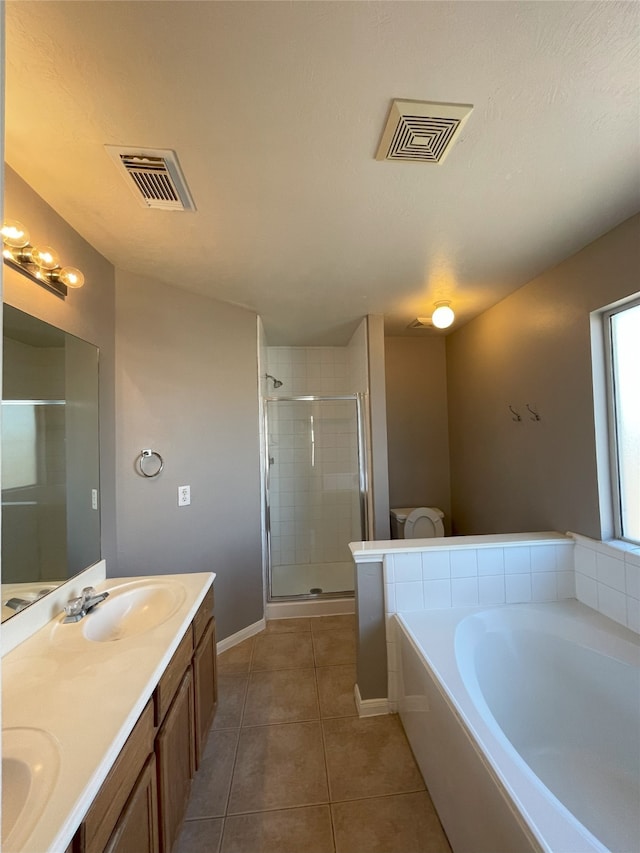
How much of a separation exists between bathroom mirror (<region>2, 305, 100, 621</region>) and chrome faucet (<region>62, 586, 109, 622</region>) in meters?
0.12

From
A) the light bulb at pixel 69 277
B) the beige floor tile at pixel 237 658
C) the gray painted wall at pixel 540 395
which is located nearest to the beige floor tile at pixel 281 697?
the beige floor tile at pixel 237 658

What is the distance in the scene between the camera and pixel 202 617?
5.45 feet

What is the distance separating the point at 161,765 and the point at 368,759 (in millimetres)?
985

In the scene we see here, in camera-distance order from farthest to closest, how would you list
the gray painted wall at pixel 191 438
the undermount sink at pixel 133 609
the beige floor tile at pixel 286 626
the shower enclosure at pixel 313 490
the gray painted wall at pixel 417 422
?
the gray painted wall at pixel 417 422
the shower enclosure at pixel 313 490
the beige floor tile at pixel 286 626
the gray painted wall at pixel 191 438
the undermount sink at pixel 133 609

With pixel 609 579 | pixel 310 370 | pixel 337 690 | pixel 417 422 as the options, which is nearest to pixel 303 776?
pixel 337 690

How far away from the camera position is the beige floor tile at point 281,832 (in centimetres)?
132

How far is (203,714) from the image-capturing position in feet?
5.30

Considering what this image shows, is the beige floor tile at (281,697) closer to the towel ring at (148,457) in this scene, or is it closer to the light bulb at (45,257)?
the towel ring at (148,457)

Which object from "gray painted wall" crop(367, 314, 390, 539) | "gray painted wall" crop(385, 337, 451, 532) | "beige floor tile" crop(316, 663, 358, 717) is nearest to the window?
"gray painted wall" crop(367, 314, 390, 539)

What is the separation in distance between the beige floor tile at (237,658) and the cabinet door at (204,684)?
20.0 inches

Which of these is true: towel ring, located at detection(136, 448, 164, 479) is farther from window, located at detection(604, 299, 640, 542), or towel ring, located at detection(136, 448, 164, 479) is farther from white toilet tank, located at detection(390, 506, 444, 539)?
window, located at detection(604, 299, 640, 542)

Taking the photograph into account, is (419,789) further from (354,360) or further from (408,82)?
(354,360)

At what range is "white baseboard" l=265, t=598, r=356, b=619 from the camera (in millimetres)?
2932

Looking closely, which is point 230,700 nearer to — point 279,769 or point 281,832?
point 279,769
